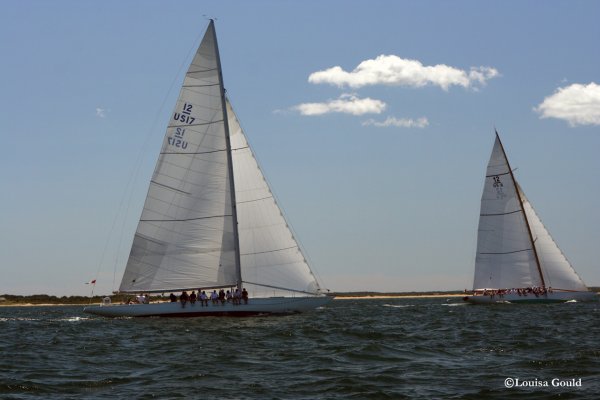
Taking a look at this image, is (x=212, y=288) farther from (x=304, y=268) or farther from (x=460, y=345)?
(x=460, y=345)

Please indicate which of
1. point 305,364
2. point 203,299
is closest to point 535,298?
point 203,299

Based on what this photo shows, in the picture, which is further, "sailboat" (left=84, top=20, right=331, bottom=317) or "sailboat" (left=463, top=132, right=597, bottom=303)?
"sailboat" (left=463, top=132, right=597, bottom=303)

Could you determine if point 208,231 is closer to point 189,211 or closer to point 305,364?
point 189,211

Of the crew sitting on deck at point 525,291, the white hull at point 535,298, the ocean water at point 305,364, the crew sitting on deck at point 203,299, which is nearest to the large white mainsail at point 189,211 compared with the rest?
the crew sitting on deck at point 203,299

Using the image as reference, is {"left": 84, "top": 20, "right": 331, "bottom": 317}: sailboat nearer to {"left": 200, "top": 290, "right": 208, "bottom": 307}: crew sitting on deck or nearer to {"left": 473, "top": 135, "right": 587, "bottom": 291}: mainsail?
{"left": 200, "top": 290, "right": 208, "bottom": 307}: crew sitting on deck

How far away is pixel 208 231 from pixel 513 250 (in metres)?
38.6

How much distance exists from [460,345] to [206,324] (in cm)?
1742

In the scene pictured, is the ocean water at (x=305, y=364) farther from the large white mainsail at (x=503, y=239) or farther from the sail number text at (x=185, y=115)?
the large white mainsail at (x=503, y=239)

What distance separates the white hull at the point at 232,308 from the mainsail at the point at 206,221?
739 mm

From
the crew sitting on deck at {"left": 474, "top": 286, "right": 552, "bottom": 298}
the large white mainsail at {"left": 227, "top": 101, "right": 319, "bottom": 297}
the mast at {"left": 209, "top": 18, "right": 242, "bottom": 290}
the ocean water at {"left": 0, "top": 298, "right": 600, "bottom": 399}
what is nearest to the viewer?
the ocean water at {"left": 0, "top": 298, "right": 600, "bottom": 399}

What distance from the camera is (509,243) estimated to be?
76.4 metres

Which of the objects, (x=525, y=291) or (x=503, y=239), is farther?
(x=525, y=291)

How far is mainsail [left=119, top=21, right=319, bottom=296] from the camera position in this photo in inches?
1921

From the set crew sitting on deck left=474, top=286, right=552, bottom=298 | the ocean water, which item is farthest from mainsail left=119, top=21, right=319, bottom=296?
crew sitting on deck left=474, top=286, right=552, bottom=298
